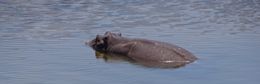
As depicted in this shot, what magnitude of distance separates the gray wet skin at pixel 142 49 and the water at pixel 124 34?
244 millimetres

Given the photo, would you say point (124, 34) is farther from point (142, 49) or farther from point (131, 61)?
point (131, 61)

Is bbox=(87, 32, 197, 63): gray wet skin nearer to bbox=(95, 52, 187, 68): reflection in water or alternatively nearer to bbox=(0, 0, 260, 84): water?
bbox=(95, 52, 187, 68): reflection in water

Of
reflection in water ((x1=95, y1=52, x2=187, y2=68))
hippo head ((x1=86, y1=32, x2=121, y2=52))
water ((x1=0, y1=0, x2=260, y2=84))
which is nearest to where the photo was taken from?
water ((x1=0, y1=0, x2=260, y2=84))

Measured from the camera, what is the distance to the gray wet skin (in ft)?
39.0

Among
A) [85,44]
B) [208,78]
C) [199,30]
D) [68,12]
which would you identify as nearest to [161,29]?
[199,30]

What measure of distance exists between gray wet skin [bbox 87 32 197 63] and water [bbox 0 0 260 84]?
244 millimetres

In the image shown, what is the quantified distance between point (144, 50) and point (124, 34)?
2.15m

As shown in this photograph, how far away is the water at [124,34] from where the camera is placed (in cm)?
1062

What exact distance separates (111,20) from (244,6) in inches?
168

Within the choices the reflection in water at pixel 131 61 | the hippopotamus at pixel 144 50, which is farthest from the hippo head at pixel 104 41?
the reflection in water at pixel 131 61

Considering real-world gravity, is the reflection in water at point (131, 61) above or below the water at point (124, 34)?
below

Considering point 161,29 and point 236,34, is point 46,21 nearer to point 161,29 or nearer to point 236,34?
point 161,29

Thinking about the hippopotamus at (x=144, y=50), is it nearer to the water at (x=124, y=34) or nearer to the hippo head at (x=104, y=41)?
the hippo head at (x=104, y=41)

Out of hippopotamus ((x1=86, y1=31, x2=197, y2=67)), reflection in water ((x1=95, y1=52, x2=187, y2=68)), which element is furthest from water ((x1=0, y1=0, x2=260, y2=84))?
hippopotamus ((x1=86, y1=31, x2=197, y2=67))
